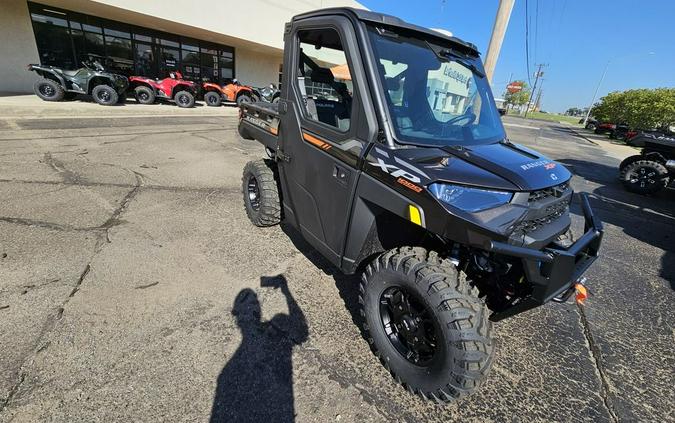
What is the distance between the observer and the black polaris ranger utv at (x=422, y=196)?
178cm

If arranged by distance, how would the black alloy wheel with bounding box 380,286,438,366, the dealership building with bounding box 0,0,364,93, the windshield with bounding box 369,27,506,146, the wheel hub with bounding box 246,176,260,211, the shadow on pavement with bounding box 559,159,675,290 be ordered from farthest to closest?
the dealership building with bounding box 0,0,364,93
the shadow on pavement with bounding box 559,159,675,290
the wheel hub with bounding box 246,176,260,211
the windshield with bounding box 369,27,506,146
the black alloy wheel with bounding box 380,286,438,366

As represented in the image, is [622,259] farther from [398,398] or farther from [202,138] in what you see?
[202,138]

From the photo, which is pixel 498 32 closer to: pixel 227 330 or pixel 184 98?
pixel 227 330

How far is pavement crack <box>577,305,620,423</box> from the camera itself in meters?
2.14

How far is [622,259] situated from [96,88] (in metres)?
16.0

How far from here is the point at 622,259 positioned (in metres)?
4.34

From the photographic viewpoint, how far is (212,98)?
1702cm

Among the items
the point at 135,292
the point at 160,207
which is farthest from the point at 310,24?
the point at 160,207

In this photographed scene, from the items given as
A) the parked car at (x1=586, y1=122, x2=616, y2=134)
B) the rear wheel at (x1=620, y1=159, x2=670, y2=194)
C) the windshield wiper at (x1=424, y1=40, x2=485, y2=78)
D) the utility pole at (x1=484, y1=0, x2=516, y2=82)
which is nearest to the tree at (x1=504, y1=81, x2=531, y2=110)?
the parked car at (x1=586, y1=122, x2=616, y2=134)

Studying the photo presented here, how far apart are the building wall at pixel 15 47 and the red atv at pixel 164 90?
3.85 m

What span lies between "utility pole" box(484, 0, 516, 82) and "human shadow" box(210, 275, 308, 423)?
902cm

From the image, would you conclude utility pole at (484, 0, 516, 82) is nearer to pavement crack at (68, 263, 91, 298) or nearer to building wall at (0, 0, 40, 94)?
pavement crack at (68, 263, 91, 298)

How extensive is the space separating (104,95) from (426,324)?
15.0 metres

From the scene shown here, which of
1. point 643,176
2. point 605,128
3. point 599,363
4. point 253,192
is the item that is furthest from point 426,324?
point 605,128
